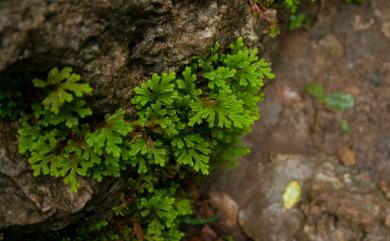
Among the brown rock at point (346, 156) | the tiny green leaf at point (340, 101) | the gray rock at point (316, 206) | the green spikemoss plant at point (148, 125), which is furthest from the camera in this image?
the tiny green leaf at point (340, 101)

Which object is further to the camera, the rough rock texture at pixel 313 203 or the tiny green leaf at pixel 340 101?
the tiny green leaf at pixel 340 101

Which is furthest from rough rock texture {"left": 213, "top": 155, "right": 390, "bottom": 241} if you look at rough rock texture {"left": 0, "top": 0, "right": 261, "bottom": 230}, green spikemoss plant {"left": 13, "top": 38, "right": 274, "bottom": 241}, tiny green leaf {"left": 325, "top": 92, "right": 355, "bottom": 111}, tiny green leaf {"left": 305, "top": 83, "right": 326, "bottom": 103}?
rough rock texture {"left": 0, "top": 0, "right": 261, "bottom": 230}

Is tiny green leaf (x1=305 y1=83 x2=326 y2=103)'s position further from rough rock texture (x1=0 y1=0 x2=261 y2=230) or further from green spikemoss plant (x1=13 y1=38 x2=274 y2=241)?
rough rock texture (x1=0 y1=0 x2=261 y2=230)

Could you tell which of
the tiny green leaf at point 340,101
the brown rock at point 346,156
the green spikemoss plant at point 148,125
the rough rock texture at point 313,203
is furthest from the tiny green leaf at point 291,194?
the green spikemoss plant at point 148,125

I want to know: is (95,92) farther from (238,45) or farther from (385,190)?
(385,190)

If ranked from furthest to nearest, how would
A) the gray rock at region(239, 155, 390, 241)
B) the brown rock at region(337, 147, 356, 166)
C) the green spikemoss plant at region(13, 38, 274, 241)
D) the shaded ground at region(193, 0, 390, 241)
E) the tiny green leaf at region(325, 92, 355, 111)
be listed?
the tiny green leaf at region(325, 92, 355, 111)
the brown rock at region(337, 147, 356, 166)
the shaded ground at region(193, 0, 390, 241)
the gray rock at region(239, 155, 390, 241)
the green spikemoss plant at region(13, 38, 274, 241)

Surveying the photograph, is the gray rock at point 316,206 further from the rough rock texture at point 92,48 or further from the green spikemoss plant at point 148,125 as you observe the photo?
the rough rock texture at point 92,48

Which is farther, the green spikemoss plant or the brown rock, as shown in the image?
the brown rock

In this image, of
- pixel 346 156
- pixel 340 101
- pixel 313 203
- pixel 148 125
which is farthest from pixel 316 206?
pixel 148 125

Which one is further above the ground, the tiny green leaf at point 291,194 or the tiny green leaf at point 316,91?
the tiny green leaf at point 316,91
